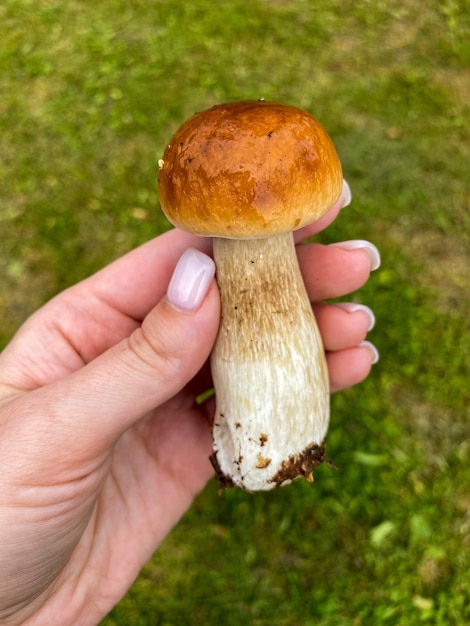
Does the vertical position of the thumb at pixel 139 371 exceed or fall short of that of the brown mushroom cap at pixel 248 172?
it falls short

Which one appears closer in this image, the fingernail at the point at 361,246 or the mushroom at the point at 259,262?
the mushroom at the point at 259,262

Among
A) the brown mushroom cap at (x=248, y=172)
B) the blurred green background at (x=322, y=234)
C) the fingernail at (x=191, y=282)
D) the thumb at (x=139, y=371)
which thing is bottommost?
the blurred green background at (x=322, y=234)

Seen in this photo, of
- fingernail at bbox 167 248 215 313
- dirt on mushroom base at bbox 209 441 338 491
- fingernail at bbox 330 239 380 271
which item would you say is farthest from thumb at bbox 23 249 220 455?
fingernail at bbox 330 239 380 271

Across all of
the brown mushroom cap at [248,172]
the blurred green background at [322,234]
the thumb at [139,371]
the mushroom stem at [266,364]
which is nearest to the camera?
the brown mushroom cap at [248,172]

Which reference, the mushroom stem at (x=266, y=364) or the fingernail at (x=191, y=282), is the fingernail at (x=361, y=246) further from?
the fingernail at (x=191, y=282)

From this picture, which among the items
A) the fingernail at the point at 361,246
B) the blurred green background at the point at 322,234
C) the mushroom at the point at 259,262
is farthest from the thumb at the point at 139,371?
the blurred green background at the point at 322,234

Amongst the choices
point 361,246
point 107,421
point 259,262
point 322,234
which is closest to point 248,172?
point 259,262

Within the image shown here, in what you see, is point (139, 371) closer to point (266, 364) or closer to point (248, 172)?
point (266, 364)
